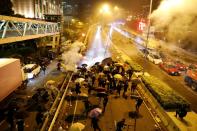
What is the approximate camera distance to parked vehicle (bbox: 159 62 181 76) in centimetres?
3716

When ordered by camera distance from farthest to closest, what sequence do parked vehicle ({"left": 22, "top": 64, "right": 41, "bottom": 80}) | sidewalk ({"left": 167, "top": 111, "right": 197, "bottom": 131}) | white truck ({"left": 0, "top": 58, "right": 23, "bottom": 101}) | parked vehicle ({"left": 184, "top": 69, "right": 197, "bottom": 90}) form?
parked vehicle ({"left": 184, "top": 69, "right": 197, "bottom": 90})
parked vehicle ({"left": 22, "top": 64, "right": 41, "bottom": 80})
white truck ({"left": 0, "top": 58, "right": 23, "bottom": 101})
sidewalk ({"left": 167, "top": 111, "right": 197, "bottom": 131})

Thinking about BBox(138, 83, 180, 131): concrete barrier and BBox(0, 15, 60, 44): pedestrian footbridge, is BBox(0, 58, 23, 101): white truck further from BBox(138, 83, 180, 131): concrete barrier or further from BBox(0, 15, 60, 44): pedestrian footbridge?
BBox(138, 83, 180, 131): concrete barrier

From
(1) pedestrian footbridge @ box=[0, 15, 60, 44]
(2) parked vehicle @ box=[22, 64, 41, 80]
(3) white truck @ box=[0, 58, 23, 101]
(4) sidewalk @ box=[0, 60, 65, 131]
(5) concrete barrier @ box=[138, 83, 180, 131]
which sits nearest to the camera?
(4) sidewalk @ box=[0, 60, 65, 131]

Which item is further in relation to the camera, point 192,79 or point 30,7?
point 30,7

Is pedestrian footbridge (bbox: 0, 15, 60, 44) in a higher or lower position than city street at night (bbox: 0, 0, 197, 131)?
higher

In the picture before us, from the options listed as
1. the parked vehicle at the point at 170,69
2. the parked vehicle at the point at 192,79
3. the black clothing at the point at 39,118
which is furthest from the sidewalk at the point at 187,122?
the parked vehicle at the point at 170,69

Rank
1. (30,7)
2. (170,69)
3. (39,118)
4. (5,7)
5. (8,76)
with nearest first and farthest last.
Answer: (39,118) → (8,76) → (170,69) → (5,7) → (30,7)

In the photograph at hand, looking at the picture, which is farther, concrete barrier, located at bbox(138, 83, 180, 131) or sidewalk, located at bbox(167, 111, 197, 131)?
concrete barrier, located at bbox(138, 83, 180, 131)

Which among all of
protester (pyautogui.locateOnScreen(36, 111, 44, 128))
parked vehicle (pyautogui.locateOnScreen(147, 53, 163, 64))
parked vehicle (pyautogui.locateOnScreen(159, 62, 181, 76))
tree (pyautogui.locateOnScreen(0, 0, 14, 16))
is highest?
tree (pyautogui.locateOnScreen(0, 0, 14, 16))

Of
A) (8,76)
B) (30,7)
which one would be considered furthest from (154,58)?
(30,7)

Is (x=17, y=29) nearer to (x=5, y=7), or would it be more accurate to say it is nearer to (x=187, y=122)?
(x=187, y=122)

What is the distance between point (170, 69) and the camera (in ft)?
125

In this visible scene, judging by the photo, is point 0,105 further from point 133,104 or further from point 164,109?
point 164,109

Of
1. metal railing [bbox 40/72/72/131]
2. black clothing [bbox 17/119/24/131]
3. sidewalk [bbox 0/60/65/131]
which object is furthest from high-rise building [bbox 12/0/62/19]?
black clothing [bbox 17/119/24/131]
